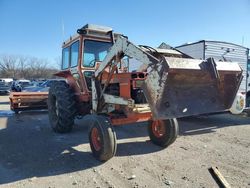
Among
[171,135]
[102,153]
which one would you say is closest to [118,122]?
[102,153]

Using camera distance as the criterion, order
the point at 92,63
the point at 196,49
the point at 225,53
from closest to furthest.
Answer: the point at 92,63, the point at 196,49, the point at 225,53

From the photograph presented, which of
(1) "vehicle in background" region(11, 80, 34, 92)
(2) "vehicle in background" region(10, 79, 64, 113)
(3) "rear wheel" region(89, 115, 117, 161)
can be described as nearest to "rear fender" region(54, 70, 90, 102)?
(3) "rear wheel" region(89, 115, 117, 161)

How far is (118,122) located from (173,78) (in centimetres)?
146

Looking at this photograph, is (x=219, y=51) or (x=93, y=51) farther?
(x=219, y=51)

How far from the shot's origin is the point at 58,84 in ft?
22.5

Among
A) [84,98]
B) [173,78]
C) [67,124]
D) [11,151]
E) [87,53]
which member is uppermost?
[87,53]

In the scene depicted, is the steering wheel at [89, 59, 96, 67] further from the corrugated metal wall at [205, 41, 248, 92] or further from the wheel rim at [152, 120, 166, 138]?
the corrugated metal wall at [205, 41, 248, 92]

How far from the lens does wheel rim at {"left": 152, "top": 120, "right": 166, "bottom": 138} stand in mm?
5469

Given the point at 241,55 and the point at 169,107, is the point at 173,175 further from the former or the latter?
the point at 241,55

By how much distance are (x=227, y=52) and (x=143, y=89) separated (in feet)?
24.2

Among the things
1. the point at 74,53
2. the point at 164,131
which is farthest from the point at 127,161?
the point at 74,53

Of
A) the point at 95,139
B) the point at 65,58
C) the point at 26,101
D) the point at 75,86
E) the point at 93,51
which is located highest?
the point at 93,51

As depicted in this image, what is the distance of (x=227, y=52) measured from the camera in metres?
10.0

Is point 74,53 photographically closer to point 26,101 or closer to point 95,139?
point 95,139
